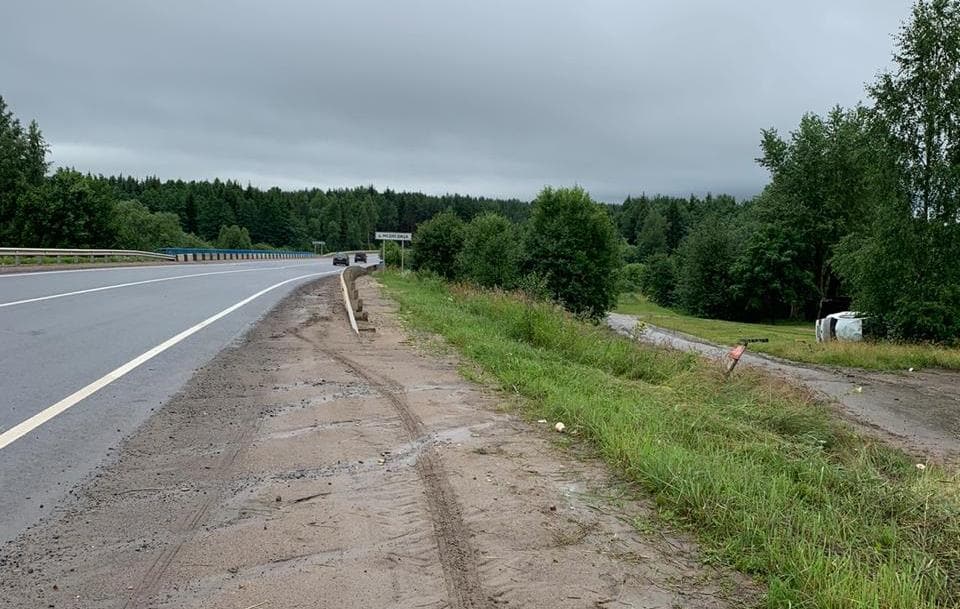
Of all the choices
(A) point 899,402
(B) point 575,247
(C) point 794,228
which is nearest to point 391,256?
(B) point 575,247

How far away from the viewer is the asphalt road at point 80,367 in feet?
16.5

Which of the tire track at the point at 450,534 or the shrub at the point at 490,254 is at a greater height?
the shrub at the point at 490,254

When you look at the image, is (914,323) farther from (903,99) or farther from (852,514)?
(852,514)

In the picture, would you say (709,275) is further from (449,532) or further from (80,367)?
(449,532)

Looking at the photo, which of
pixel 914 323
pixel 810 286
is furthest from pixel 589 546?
pixel 810 286

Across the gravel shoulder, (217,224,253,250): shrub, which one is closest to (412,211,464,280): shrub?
the gravel shoulder

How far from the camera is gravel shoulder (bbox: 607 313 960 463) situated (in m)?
11.8

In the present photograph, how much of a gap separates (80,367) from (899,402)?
17975 mm

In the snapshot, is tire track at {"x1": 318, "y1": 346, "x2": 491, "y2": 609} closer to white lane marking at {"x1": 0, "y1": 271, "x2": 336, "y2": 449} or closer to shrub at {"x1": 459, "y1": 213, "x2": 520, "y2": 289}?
white lane marking at {"x1": 0, "y1": 271, "x2": 336, "y2": 449}

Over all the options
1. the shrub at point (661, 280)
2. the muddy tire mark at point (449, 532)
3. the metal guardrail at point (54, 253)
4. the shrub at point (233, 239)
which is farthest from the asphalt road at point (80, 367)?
the shrub at point (233, 239)

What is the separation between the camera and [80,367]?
335 inches

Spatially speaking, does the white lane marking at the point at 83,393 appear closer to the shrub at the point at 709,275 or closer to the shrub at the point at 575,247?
the shrub at the point at 575,247

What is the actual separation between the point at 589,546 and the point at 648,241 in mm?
145536

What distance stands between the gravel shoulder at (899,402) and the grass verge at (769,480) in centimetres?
225
